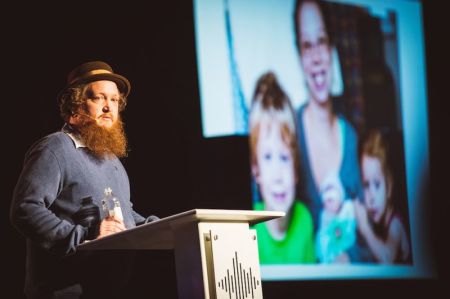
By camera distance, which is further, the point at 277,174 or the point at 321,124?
the point at 321,124

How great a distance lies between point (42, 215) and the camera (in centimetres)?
197

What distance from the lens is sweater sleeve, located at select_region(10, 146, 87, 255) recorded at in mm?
1968

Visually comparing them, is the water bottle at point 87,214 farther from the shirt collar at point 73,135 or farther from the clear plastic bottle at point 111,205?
the shirt collar at point 73,135

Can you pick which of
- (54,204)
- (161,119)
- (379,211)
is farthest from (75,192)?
(379,211)

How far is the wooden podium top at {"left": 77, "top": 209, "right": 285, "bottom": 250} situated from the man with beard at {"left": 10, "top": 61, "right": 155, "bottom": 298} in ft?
0.39

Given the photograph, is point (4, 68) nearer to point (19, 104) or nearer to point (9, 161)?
point (19, 104)

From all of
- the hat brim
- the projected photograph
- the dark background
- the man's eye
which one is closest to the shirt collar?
the hat brim

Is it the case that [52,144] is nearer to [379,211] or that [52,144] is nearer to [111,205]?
[111,205]

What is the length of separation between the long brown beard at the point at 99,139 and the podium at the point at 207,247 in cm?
45

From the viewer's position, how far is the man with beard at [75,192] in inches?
78.3

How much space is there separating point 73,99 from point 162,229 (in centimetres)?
74

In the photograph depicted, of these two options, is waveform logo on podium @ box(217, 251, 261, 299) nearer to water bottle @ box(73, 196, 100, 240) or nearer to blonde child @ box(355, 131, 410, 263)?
water bottle @ box(73, 196, 100, 240)

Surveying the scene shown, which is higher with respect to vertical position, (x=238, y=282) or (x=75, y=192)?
(x=75, y=192)

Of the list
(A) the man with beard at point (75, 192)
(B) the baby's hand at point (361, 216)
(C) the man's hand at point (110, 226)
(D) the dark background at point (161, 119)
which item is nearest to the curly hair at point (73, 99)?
(A) the man with beard at point (75, 192)
